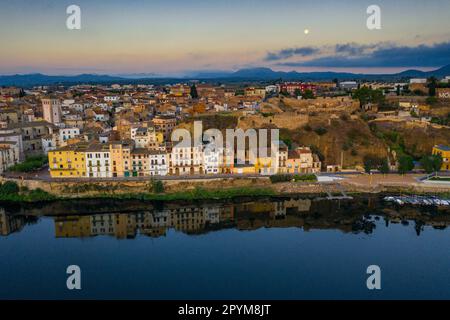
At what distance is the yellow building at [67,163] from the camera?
11.3 metres

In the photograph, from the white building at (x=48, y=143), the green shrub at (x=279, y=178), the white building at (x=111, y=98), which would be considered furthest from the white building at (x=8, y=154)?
the white building at (x=111, y=98)

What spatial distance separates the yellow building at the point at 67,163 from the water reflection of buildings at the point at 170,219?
199 centimetres

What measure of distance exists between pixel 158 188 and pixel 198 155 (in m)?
1.64

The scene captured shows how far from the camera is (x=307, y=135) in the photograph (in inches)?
558

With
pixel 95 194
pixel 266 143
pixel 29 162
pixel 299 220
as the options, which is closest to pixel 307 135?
pixel 266 143

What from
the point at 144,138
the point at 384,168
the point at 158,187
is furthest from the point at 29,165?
the point at 384,168

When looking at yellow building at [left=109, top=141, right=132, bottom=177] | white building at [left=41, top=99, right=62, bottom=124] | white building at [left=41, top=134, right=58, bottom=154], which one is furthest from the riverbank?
white building at [left=41, top=99, right=62, bottom=124]

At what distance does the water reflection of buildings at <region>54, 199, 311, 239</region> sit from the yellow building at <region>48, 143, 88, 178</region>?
6.53ft

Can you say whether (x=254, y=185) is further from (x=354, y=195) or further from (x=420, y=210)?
(x=420, y=210)

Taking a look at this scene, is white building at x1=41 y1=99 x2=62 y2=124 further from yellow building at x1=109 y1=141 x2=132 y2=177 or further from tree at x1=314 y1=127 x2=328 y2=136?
tree at x1=314 y1=127 x2=328 y2=136

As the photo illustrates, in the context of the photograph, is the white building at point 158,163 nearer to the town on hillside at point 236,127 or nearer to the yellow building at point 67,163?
the town on hillside at point 236,127

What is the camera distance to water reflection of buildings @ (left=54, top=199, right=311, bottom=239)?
8.98 meters

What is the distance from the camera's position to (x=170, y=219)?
9625 mm

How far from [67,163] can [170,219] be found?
3.75 meters
